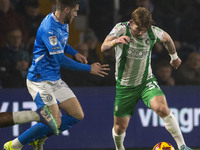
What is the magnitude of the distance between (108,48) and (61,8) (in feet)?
2.53

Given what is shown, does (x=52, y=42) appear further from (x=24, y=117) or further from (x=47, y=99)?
(x=24, y=117)

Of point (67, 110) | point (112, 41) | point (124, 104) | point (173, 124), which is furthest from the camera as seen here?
point (124, 104)

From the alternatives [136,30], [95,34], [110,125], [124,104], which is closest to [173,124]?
[124,104]

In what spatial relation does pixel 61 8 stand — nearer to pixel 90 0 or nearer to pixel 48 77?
pixel 48 77

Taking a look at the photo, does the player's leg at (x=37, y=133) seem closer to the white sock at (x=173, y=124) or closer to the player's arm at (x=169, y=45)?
the white sock at (x=173, y=124)

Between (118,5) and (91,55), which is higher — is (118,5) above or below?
above

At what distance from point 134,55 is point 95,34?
9.34ft

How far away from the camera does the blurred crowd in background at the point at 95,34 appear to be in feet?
28.0

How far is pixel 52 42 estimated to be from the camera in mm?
6148

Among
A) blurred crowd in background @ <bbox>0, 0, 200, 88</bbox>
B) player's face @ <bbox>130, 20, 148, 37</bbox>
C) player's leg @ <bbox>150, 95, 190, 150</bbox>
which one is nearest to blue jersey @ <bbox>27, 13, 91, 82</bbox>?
player's face @ <bbox>130, 20, 148, 37</bbox>

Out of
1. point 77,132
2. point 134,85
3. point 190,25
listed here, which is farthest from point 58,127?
point 190,25

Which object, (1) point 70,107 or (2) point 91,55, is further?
(2) point 91,55

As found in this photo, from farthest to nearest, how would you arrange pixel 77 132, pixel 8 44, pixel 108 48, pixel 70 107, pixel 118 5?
pixel 118 5 → pixel 8 44 → pixel 77 132 → pixel 70 107 → pixel 108 48

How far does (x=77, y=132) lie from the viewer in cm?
808
